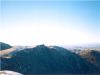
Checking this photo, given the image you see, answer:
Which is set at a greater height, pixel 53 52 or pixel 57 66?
pixel 53 52

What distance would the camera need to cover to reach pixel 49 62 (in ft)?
255

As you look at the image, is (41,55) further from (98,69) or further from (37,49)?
(98,69)

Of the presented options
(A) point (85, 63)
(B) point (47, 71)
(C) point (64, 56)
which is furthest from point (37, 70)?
(A) point (85, 63)

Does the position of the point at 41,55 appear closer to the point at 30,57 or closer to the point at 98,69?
the point at 30,57

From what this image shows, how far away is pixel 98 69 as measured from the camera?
262 ft

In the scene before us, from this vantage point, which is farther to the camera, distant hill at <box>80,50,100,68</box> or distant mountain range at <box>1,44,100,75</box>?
distant hill at <box>80,50,100,68</box>

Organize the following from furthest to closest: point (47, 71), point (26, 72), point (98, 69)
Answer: point (98, 69)
point (47, 71)
point (26, 72)

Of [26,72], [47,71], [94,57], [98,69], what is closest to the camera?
[26,72]

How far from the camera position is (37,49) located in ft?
254

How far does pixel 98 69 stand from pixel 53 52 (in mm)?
18655

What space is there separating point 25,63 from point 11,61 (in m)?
4.88

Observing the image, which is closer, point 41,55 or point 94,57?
point 41,55

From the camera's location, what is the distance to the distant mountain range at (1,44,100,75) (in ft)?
231

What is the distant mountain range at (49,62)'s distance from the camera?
70.5m
